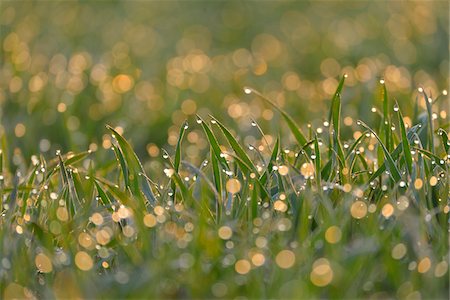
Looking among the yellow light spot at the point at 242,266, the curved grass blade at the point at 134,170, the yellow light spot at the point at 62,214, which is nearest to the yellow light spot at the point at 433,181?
the yellow light spot at the point at 242,266

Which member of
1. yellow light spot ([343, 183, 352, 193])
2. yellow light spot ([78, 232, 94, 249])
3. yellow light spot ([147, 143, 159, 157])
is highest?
yellow light spot ([343, 183, 352, 193])

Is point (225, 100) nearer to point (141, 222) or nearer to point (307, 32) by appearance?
point (307, 32)

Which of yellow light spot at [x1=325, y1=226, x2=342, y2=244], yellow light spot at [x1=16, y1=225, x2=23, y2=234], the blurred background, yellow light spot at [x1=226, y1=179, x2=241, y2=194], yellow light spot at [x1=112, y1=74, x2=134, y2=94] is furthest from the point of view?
yellow light spot at [x1=112, y1=74, x2=134, y2=94]

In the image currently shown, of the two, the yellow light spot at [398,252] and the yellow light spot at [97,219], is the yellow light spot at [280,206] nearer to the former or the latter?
the yellow light spot at [398,252]

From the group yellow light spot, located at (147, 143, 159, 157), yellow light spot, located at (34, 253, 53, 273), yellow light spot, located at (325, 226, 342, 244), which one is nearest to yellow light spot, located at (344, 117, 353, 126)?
yellow light spot, located at (147, 143, 159, 157)

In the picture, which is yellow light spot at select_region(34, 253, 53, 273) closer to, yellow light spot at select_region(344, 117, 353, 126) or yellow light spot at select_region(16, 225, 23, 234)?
yellow light spot at select_region(16, 225, 23, 234)

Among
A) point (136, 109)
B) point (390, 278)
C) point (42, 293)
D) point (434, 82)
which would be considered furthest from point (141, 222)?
point (434, 82)
